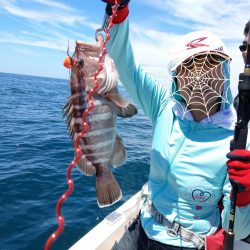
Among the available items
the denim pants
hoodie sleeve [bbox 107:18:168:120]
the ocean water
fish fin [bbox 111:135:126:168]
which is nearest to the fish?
fish fin [bbox 111:135:126:168]

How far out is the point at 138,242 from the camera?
2.73 m

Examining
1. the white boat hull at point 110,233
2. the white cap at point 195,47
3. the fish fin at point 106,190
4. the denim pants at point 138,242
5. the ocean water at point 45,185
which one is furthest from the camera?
the ocean water at point 45,185

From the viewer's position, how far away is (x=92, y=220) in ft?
19.3

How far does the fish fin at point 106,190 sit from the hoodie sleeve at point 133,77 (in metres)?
0.73

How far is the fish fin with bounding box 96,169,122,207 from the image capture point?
2180 mm

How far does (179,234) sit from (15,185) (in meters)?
5.51

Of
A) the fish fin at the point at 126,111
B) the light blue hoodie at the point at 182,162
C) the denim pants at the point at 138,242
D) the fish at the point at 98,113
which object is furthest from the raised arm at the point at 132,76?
the denim pants at the point at 138,242

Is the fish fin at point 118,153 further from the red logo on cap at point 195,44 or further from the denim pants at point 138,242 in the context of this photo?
the red logo on cap at point 195,44

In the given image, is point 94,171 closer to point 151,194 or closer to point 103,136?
point 103,136

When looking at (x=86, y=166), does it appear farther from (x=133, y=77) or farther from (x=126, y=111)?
(x=133, y=77)

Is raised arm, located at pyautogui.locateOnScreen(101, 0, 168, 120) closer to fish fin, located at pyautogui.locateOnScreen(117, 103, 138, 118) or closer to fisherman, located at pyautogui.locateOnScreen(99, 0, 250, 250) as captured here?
fisherman, located at pyautogui.locateOnScreen(99, 0, 250, 250)

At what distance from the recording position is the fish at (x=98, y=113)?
6.30 ft

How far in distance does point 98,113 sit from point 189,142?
2.57ft

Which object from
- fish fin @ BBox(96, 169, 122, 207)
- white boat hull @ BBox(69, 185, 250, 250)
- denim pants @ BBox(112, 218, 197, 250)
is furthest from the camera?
white boat hull @ BBox(69, 185, 250, 250)
